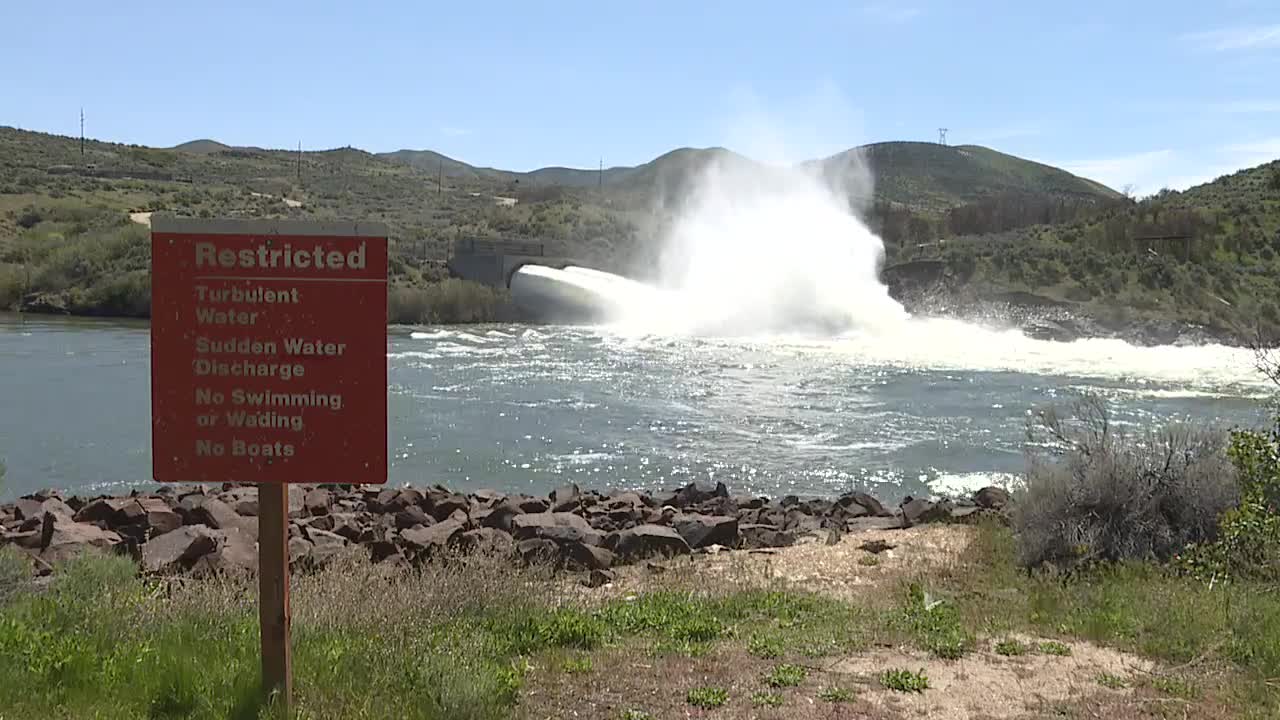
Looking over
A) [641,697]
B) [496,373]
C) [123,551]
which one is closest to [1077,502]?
[641,697]

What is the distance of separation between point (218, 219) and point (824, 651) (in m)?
4.52

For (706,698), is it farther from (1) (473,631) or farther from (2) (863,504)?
(2) (863,504)

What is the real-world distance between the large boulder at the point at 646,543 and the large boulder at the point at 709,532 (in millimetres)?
369

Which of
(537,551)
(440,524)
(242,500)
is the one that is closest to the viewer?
(537,551)

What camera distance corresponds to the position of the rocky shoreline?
10727 millimetres

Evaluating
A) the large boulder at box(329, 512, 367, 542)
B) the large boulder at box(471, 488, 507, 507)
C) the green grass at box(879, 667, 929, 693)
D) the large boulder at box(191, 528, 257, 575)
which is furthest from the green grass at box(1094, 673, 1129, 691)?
the large boulder at box(471, 488, 507, 507)

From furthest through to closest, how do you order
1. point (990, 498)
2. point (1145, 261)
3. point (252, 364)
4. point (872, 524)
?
point (1145, 261) → point (990, 498) → point (872, 524) → point (252, 364)

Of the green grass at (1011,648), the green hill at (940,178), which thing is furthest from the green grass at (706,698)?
the green hill at (940,178)

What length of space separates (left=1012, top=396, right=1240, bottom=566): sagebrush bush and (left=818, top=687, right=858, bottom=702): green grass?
490 centimetres

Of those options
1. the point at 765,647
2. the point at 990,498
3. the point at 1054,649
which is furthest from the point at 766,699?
the point at 990,498

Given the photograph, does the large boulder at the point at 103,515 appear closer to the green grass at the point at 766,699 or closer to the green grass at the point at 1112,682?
the green grass at the point at 766,699

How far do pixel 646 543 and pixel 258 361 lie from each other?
7.64m

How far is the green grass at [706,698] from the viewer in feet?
19.8

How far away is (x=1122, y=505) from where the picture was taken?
36.3 feet
